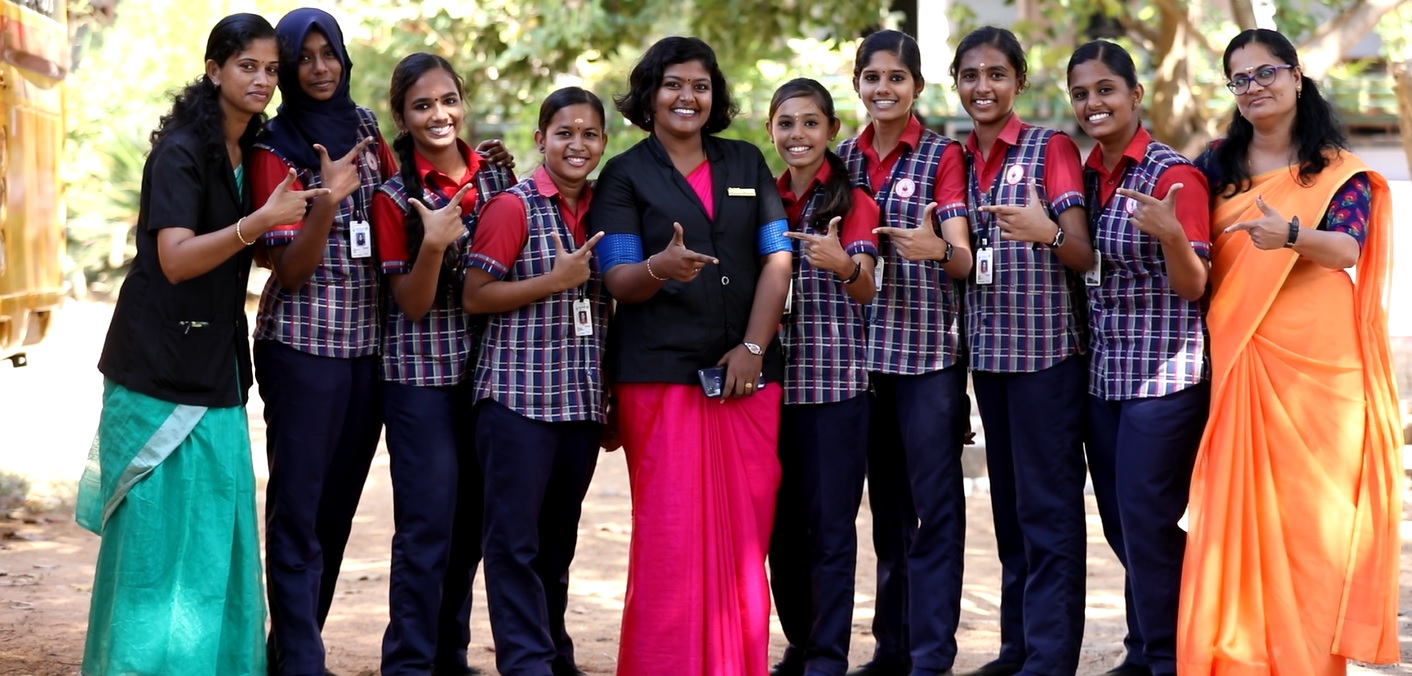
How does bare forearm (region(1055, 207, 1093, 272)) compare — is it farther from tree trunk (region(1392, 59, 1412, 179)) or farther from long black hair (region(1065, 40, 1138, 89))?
tree trunk (region(1392, 59, 1412, 179))

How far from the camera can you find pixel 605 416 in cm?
465

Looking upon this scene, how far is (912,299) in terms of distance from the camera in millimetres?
4668

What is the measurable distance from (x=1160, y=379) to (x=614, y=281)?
61.6 inches

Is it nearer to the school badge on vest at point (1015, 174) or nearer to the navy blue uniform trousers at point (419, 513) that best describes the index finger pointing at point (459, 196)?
the navy blue uniform trousers at point (419, 513)

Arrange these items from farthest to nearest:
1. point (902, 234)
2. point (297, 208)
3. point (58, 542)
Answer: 1. point (58, 542)
2. point (902, 234)
3. point (297, 208)

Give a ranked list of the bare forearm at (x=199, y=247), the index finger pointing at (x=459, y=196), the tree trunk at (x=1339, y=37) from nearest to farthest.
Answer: the bare forearm at (x=199, y=247), the index finger pointing at (x=459, y=196), the tree trunk at (x=1339, y=37)

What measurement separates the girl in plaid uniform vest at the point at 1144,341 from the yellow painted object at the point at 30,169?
423 centimetres

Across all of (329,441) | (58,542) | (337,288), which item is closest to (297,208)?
(337,288)

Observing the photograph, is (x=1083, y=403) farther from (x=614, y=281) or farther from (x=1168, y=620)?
(x=614, y=281)

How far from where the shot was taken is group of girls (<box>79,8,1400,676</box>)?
14.0ft

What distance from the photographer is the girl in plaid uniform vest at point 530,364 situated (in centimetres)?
445

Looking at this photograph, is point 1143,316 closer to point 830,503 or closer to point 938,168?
point 938,168

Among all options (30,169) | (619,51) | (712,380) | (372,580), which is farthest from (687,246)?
(619,51)

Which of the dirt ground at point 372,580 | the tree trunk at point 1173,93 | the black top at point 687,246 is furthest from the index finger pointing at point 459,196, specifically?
the tree trunk at point 1173,93
